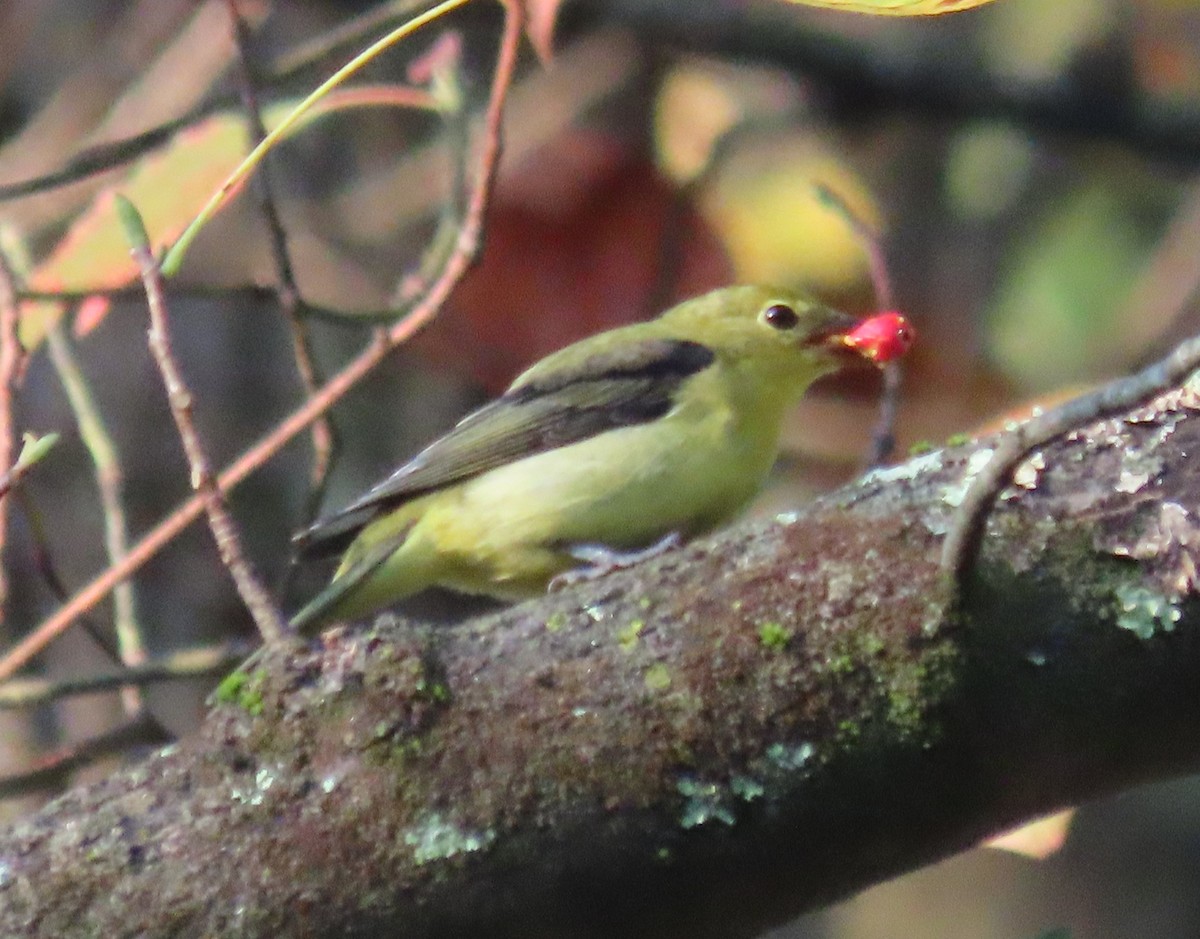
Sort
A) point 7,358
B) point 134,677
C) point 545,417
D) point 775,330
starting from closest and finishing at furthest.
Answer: point 7,358 < point 134,677 < point 545,417 < point 775,330

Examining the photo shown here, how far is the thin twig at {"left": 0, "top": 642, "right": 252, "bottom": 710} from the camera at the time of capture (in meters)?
3.18

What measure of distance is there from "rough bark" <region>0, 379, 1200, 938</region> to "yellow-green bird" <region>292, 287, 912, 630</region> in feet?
4.06

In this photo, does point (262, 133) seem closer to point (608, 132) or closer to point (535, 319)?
point (535, 319)

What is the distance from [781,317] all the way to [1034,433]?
7.83 ft

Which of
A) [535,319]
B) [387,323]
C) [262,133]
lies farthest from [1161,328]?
[262,133]

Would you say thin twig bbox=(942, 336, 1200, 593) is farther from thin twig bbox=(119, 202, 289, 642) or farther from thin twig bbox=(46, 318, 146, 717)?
thin twig bbox=(46, 318, 146, 717)

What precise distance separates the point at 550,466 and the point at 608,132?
2.53m

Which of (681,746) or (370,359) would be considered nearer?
(681,746)

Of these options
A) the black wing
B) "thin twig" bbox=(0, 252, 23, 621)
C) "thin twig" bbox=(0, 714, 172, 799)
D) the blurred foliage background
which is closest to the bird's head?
the black wing

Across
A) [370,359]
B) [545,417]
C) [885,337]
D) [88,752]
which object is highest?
[545,417]

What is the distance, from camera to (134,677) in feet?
10.4

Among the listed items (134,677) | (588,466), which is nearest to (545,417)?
(588,466)

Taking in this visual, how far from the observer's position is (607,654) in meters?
1.91

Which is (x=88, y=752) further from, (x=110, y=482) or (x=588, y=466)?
(x=588, y=466)
